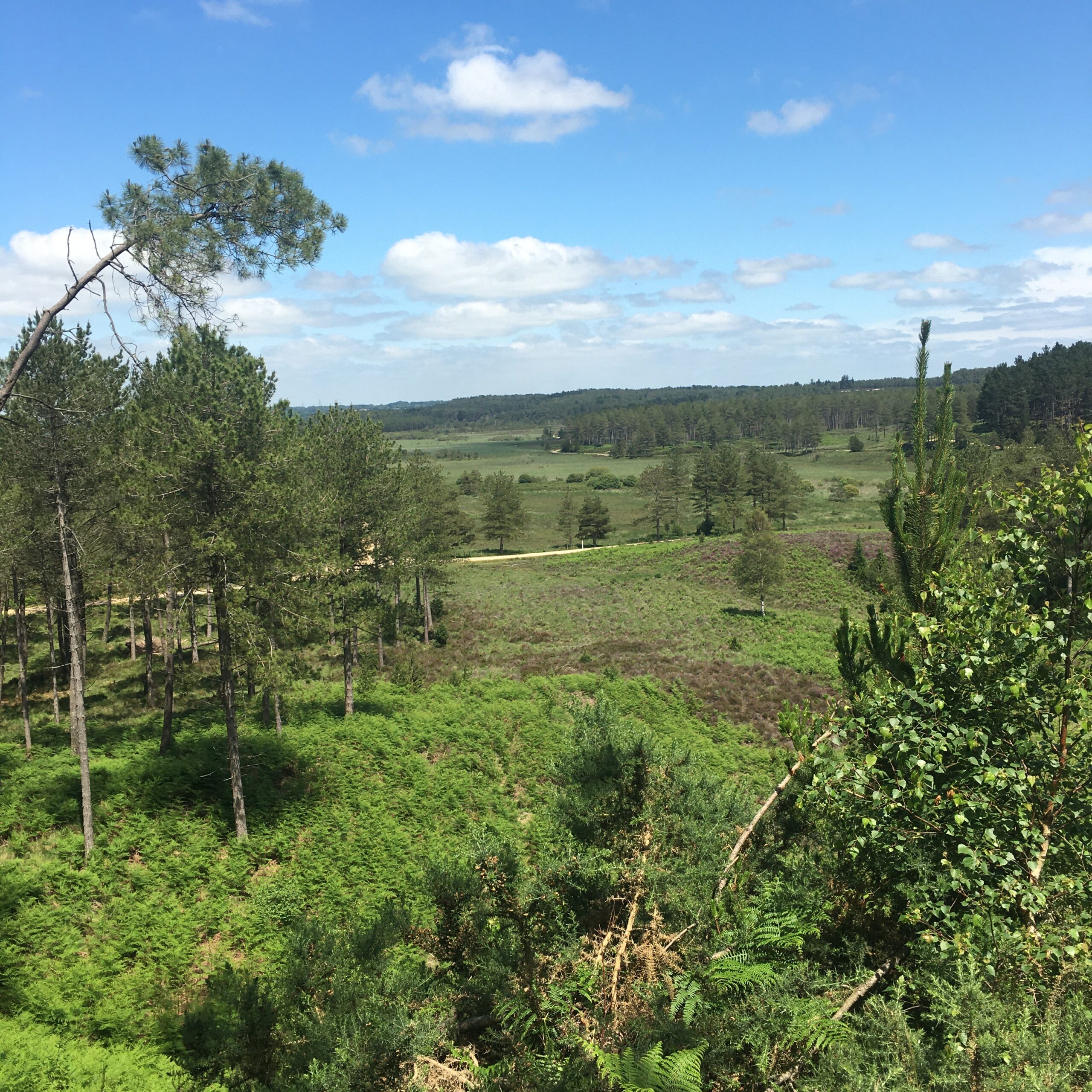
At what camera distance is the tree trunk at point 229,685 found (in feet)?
50.4

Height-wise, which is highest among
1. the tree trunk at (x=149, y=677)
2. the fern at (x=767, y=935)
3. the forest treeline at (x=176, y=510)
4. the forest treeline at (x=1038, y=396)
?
the forest treeline at (x=1038, y=396)

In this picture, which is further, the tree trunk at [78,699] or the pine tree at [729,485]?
the pine tree at [729,485]

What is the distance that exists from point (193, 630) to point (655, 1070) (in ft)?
91.6

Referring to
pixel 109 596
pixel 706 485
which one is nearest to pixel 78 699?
pixel 109 596

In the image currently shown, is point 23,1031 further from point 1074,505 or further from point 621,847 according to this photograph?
point 1074,505

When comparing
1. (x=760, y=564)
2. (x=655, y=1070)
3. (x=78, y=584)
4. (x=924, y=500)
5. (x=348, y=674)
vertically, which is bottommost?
(x=348, y=674)

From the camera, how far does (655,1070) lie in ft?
13.8

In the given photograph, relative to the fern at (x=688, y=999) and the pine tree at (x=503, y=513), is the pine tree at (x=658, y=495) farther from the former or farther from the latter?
the fern at (x=688, y=999)

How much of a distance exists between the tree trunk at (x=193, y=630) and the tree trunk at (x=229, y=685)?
26.4 inches

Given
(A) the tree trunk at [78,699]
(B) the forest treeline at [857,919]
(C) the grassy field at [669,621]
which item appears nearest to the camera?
(B) the forest treeline at [857,919]

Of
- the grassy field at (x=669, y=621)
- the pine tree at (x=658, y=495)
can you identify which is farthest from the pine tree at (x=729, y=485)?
the grassy field at (x=669, y=621)

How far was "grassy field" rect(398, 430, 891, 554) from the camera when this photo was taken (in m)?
86.3

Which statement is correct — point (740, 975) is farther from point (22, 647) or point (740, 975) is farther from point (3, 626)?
point (3, 626)

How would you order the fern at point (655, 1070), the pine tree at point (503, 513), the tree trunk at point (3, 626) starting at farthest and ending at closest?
the pine tree at point (503, 513), the tree trunk at point (3, 626), the fern at point (655, 1070)
